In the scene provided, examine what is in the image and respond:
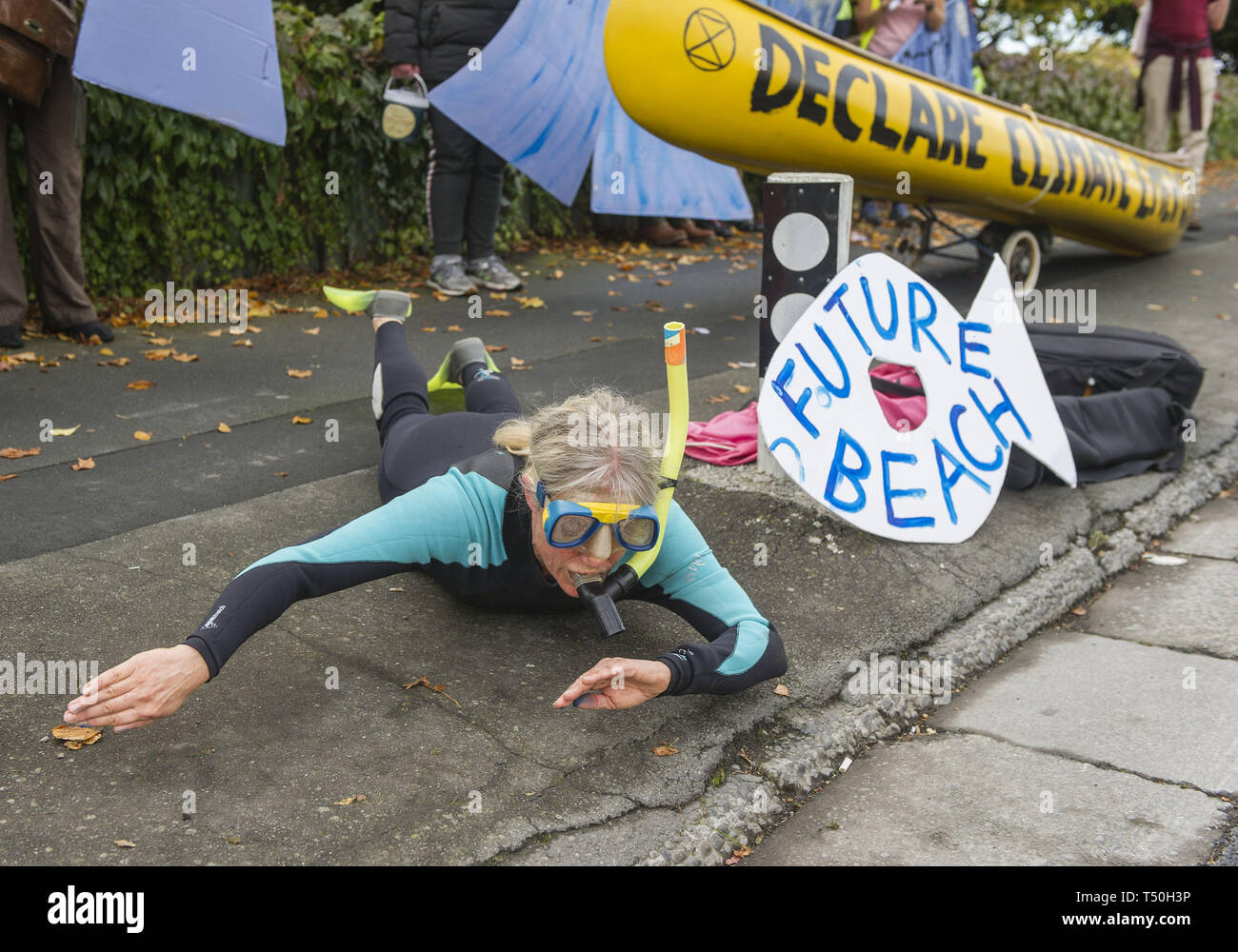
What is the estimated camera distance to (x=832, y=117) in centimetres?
652

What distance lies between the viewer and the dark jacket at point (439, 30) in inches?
274

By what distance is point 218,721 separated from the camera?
279cm

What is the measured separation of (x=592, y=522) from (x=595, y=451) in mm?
158

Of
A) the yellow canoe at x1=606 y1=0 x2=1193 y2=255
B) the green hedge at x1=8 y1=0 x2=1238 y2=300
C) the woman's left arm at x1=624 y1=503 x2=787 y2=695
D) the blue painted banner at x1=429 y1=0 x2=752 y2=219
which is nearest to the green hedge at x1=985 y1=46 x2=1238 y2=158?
the yellow canoe at x1=606 y1=0 x2=1193 y2=255

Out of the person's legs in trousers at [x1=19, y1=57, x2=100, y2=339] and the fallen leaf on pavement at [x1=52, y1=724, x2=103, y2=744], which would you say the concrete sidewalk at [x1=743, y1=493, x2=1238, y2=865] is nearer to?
the fallen leaf on pavement at [x1=52, y1=724, x2=103, y2=744]

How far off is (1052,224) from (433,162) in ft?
15.0

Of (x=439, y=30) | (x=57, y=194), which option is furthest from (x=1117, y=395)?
(x=57, y=194)

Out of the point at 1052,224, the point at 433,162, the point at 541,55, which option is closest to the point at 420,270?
the point at 433,162

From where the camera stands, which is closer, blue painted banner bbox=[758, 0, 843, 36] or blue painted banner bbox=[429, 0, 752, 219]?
blue painted banner bbox=[429, 0, 752, 219]

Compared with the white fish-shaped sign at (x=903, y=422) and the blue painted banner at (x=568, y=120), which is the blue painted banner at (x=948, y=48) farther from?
the white fish-shaped sign at (x=903, y=422)

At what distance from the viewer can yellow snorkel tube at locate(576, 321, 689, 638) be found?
2.66 meters

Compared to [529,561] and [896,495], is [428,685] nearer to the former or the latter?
[529,561]

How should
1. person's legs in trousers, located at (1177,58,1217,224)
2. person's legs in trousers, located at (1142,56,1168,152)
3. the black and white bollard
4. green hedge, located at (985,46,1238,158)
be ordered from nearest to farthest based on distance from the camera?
the black and white bollard, person's legs in trousers, located at (1177,58,1217,224), person's legs in trousers, located at (1142,56,1168,152), green hedge, located at (985,46,1238,158)

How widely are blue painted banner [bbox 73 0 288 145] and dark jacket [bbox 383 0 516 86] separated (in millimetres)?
917
